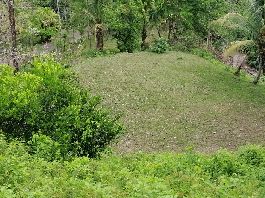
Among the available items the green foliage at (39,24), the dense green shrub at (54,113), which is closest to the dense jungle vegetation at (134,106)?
the dense green shrub at (54,113)

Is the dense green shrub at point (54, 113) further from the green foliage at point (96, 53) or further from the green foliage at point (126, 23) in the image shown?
the green foliage at point (126, 23)

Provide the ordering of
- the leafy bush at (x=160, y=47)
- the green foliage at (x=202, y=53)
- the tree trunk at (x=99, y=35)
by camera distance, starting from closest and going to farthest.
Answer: the leafy bush at (x=160, y=47) < the tree trunk at (x=99, y=35) < the green foliage at (x=202, y=53)

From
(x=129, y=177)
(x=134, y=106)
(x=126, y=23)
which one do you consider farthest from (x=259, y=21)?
(x=129, y=177)

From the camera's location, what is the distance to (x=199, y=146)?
2177 centimetres

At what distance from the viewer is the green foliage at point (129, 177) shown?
332 inches

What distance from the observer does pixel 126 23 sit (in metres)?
40.1

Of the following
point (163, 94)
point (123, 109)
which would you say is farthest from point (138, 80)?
point (123, 109)

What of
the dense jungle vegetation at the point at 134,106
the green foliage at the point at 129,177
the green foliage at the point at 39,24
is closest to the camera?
the green foliage at the point at 129,177

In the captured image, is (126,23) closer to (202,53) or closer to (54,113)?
(202,53)

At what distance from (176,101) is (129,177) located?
17.0 meters

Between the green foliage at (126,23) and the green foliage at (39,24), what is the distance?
5.61 meters

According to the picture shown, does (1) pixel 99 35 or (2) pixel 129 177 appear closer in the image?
(2) pixel 129 177

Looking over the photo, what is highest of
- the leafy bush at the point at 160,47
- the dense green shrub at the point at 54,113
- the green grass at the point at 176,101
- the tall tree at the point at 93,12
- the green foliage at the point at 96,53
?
the dense green shrub at the point at 54,113

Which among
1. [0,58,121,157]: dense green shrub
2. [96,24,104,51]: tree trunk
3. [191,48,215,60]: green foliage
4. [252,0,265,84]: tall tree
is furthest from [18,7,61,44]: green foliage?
[0,58,121,157]: dense green shrub
